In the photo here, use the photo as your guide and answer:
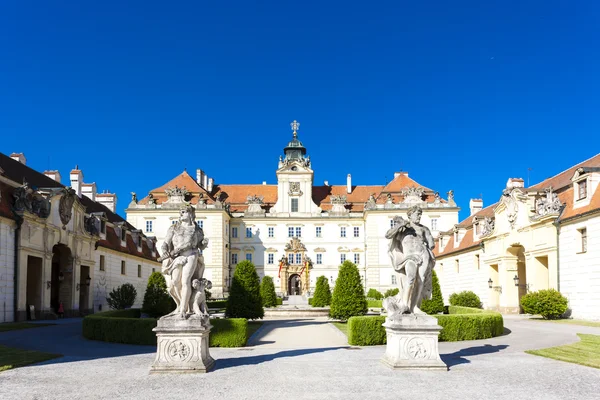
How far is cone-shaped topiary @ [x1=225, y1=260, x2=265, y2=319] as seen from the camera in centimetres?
2234

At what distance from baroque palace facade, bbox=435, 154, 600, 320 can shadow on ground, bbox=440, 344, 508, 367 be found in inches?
379

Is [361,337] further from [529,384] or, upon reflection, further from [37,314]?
[37,314]

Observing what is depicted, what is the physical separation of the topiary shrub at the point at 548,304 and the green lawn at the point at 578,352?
8456 millimetres

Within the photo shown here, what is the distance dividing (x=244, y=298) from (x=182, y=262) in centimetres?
1282

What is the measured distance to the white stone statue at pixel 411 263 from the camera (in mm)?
10297

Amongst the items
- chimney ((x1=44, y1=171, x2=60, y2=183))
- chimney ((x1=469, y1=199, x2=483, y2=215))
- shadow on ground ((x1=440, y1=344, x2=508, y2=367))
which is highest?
chimney ((x1=44, y1=171, x2=60, y2=183))

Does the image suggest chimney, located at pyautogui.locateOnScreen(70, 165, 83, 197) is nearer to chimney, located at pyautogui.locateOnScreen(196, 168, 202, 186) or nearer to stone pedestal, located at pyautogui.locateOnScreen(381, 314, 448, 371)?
chimney, located at pyautogui.locateOnScreen(196, 168, 202, 186)

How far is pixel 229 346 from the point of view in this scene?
14883 millimetres

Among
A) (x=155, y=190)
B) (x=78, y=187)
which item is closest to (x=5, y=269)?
(x=78, y=187)

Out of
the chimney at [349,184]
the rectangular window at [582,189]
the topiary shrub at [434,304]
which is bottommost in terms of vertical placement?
the topiary shrub at [434,304]

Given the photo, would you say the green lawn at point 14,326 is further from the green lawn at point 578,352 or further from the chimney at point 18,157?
the green lawn at point 578,352

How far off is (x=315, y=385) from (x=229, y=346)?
682 cm

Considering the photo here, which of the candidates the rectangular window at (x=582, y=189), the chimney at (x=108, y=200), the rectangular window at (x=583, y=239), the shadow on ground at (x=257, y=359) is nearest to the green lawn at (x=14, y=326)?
the shadow on ground at (x=257, y=359)

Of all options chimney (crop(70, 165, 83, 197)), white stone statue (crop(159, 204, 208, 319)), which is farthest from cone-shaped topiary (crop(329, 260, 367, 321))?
chimney (crop(70, 165, 83, 197))
